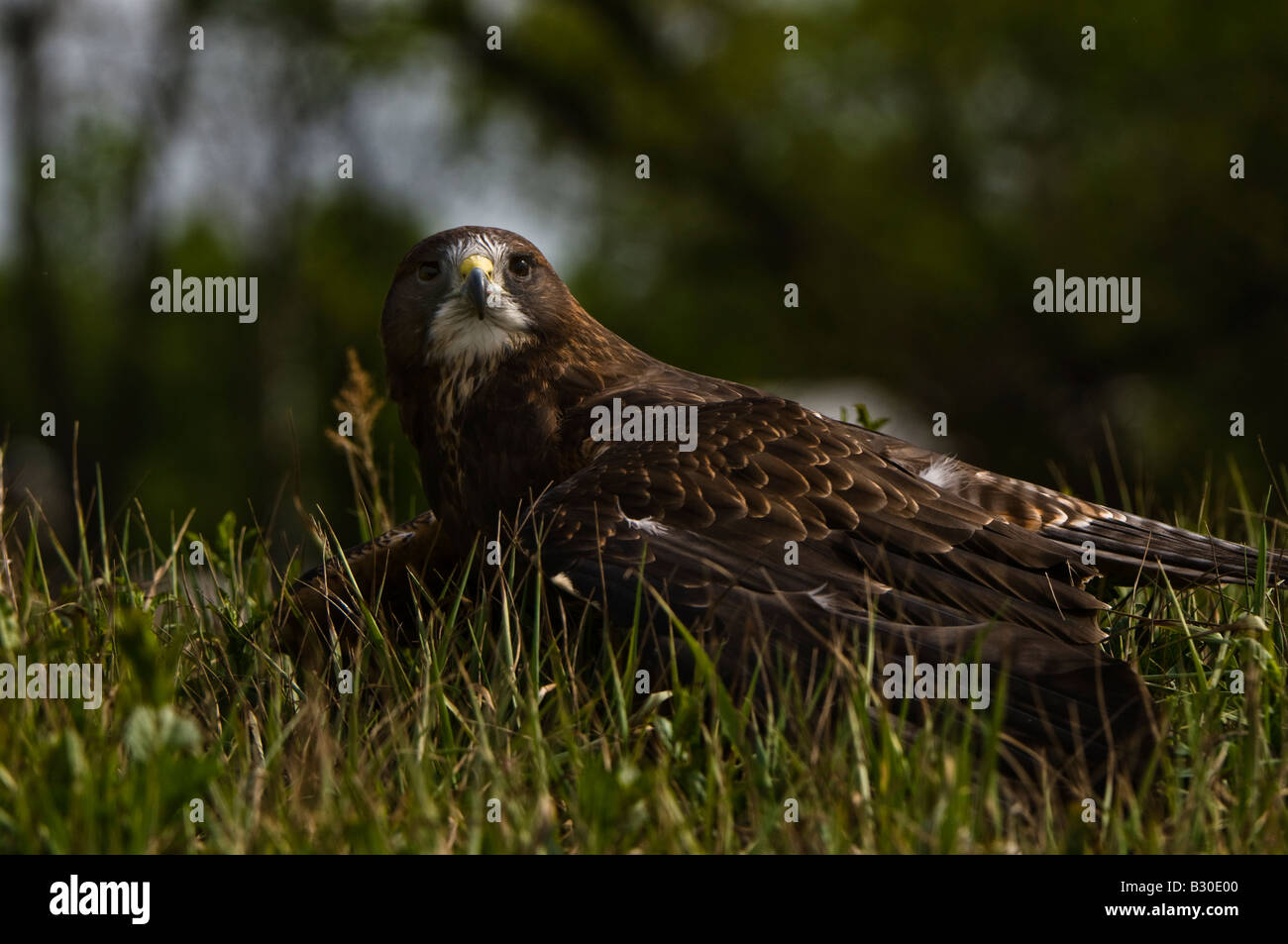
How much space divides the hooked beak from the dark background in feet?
45.3

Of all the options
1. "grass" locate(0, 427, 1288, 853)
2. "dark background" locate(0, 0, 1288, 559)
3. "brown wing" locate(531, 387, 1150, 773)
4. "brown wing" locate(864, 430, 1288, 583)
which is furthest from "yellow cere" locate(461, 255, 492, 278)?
"dark background" locate(0, 0, 1288, 559)

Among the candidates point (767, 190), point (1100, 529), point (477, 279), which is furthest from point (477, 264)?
point (767, 190)

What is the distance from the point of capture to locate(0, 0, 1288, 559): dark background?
19.0 metres

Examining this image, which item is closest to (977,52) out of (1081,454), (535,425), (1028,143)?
(1028,143)

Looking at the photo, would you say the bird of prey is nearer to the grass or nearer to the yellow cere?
the yellow cere

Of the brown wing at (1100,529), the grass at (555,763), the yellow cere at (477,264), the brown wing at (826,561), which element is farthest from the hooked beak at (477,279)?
the brown wing at (1100,529)

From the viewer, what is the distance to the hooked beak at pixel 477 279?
4914mm

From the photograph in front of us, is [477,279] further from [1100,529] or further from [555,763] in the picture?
[1100,529]

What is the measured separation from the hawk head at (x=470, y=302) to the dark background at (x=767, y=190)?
13.6 meters

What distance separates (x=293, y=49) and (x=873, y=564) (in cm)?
2221

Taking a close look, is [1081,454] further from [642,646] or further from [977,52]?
[642,646]

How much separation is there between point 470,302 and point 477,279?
0.09 meters

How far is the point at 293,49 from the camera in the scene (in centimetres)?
2388

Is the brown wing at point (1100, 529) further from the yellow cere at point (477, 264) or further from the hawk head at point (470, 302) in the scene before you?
the yellow cere at point (477, 264)
